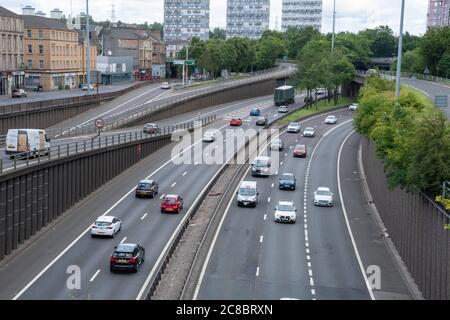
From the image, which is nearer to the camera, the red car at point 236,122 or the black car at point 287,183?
the black car at point 287,183

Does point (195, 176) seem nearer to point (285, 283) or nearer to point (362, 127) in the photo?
point (362, 127)

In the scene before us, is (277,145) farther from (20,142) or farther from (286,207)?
(20,142)

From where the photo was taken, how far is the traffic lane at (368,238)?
122 feet

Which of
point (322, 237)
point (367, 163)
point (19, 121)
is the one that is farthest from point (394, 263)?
point (19, 121)

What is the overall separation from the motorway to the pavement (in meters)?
3.91

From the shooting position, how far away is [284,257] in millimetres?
41844

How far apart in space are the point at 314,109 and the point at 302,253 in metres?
80.1

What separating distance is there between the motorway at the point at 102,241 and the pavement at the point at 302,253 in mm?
3907

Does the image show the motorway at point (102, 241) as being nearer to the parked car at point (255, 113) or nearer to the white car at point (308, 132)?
the white car at point (308, 132)

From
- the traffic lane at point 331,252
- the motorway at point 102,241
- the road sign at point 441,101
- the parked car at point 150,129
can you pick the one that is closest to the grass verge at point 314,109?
the parked car at point 150,129

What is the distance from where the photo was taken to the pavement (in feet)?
118

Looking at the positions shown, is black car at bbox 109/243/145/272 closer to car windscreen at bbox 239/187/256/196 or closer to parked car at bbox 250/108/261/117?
car windscreen at bbox 239/187/256/196

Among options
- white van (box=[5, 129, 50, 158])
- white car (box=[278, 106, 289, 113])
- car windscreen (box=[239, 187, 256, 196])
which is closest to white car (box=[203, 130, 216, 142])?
car windscreen (box=[239, 187, 256, 196])

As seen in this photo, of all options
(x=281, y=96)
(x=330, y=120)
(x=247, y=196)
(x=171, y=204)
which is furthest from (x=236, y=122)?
(x=171, y=204)
